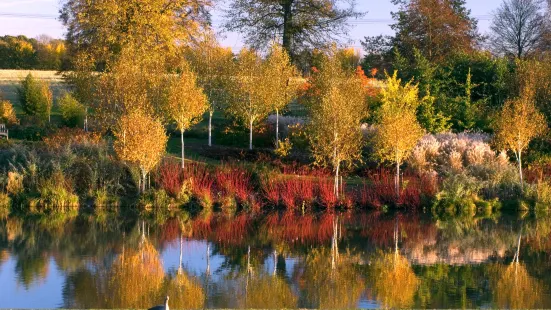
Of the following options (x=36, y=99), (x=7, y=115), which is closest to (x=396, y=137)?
(x=7, y=115)

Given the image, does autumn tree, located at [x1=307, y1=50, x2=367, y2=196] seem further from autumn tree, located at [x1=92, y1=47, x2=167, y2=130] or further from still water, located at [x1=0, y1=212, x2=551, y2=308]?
autumn tree, located at [x1=92, y1=47, x2=167, y2=130]

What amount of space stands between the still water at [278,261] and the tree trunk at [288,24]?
853 inches

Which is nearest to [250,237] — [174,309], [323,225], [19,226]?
[323,225]

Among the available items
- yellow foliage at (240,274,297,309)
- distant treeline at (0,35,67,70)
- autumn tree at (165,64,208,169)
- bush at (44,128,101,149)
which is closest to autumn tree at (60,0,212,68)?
bush at (44,128,101,149)

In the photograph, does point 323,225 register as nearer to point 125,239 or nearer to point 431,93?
point 125,239

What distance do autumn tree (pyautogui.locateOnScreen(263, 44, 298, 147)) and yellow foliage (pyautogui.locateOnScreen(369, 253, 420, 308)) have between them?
14.5 m

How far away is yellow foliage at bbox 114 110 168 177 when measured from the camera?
26312 mm

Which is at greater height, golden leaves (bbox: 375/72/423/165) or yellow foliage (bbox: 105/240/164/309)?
golden leaves (bbox: 375/72/423/165)

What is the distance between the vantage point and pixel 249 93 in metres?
32.8

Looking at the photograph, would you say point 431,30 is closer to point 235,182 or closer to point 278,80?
point 278,80

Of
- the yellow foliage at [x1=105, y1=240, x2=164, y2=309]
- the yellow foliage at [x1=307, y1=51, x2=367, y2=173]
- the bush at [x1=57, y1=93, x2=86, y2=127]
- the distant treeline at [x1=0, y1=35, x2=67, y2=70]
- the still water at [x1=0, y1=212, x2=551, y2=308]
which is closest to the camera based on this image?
the yellow foliage at [x1=105, y1=240, x2=164, y2=309]

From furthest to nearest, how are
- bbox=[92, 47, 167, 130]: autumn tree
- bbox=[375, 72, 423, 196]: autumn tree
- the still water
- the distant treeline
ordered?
the distant treeline, bbox=[92, 47, 167, 130]: autumn tree, bbox=[375, 72, 423, 196]: autumn tree, the still water

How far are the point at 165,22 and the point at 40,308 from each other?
23921 mm

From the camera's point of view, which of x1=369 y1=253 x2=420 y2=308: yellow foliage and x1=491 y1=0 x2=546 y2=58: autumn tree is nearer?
x1=369 y1=253 x2=420 y2=308: yellow foliage
